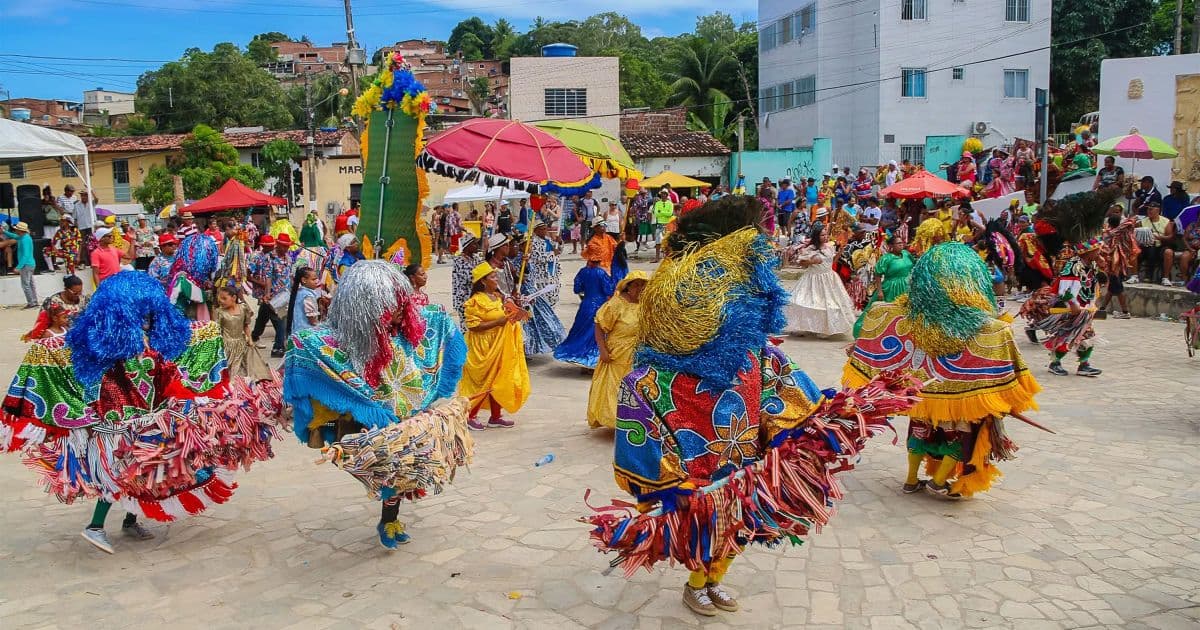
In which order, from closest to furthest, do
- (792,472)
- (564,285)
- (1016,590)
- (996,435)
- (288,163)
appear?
(792,472), (1016,590), (996,435), (564,285), (288,163)

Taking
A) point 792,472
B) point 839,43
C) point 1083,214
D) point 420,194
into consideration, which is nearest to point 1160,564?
point 792,472

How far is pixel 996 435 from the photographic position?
5.88 metres

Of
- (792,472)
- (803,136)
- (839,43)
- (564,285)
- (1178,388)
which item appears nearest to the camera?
(792,472)

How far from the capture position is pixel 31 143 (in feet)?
58.9

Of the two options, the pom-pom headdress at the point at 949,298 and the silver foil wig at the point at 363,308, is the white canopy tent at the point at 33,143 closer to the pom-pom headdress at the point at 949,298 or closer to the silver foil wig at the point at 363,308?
the silver foil wig at the point at 363,308

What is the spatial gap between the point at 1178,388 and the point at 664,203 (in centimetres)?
1718

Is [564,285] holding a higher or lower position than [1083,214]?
lower

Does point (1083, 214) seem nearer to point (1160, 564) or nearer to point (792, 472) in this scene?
point (1160, 564)

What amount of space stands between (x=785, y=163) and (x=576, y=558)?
3246 centimetres

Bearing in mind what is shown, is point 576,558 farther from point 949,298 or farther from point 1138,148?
point 1138,148

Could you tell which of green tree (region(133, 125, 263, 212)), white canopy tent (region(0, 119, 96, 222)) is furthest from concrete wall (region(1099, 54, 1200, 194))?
green tree (region(133, 125, 263, 212))

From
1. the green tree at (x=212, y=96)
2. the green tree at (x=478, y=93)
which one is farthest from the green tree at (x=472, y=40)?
the green tree at (x=212, y=96)

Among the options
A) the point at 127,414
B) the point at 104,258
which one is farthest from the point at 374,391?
the point at 104,258

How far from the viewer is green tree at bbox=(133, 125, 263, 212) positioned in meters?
39.0
